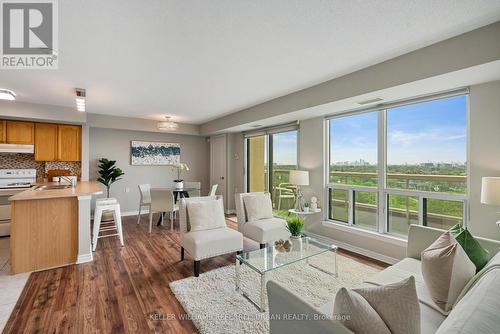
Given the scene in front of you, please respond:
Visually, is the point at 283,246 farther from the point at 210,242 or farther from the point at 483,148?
the point at 483,148

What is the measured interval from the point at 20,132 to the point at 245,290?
5.18 metres

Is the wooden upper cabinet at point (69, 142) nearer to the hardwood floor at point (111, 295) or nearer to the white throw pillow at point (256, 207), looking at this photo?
the hardwood floor at point (111, 295)

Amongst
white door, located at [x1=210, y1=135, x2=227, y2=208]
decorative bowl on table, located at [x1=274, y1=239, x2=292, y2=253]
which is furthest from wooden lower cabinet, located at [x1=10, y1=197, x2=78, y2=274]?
white door, located at [x1=210, y1=135, x2=227, y2=208]

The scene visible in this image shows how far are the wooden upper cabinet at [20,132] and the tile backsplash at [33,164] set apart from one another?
440 millimetres

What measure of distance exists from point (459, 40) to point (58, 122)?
6313 mm

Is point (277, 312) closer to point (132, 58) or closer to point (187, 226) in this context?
point (187, 226)

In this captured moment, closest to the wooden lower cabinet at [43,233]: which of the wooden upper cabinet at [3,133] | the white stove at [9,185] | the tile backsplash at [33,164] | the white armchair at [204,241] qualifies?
the white armchair at [204,241]

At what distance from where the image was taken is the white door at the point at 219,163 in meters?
6.35

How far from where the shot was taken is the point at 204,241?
2754mm

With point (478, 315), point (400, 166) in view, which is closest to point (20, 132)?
point (478, 315)

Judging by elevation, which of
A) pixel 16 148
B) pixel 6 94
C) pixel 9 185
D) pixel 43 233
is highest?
pixel 6 94

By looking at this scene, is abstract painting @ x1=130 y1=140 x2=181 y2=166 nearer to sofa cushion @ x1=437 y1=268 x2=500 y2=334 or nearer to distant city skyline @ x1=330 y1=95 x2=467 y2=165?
distant city skyline @ x1=330 y1=95 x2=467 y2=165

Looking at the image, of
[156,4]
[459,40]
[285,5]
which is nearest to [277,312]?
[285,5]

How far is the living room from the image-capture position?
5.32 ft
